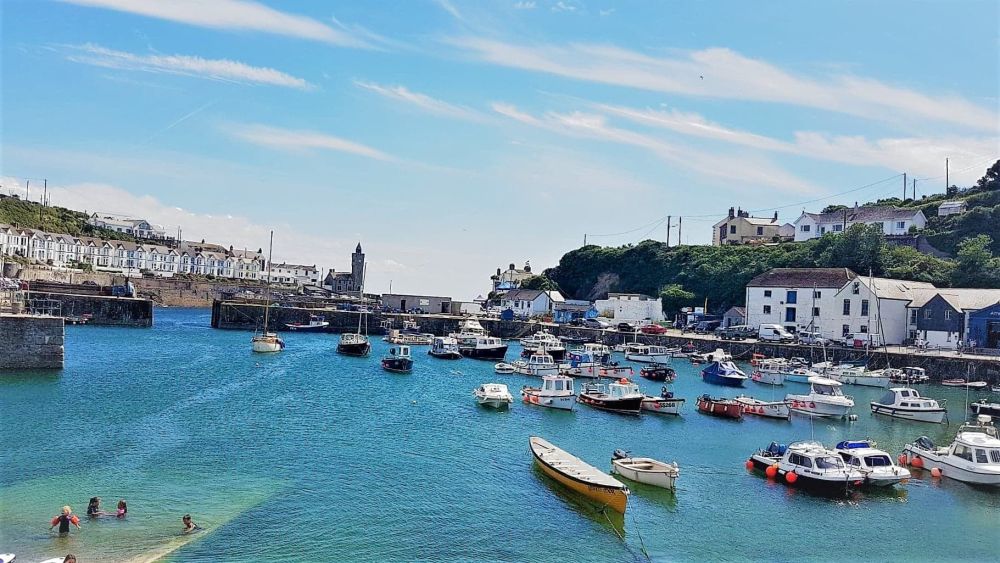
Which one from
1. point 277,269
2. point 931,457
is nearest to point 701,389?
point 931,457

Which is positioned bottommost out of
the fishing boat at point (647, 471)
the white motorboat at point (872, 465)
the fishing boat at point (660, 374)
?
the fishing boat at point (647, 471)

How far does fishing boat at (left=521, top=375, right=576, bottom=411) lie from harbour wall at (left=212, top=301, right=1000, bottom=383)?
30.6 m

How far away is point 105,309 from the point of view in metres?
99.1

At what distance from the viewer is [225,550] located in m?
20.3

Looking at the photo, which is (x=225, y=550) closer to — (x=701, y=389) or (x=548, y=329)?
(x=701, y=389)

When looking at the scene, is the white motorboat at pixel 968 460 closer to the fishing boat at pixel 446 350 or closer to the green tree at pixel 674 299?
the fishing boat at pixel 446 350

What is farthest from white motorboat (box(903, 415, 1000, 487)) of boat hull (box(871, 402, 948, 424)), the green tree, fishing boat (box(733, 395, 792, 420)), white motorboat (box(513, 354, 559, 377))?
the green tree

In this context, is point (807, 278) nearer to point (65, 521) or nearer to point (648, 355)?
point (648, 355)

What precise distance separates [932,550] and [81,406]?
37931 mm

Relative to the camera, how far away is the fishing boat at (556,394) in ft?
140

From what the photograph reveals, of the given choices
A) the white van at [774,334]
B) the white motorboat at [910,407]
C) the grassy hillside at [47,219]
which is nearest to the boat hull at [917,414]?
the white motorboat at [910,407]

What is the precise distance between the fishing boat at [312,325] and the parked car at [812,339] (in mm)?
60981

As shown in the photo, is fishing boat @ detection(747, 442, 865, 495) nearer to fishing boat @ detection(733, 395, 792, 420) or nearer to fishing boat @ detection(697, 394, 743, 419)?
fishing boat @ detection(697, 394, 743, 419)

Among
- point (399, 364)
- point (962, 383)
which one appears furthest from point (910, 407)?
point (399, 364)
